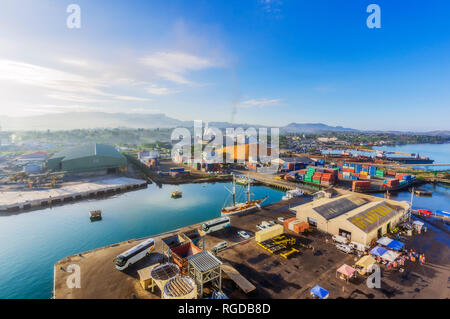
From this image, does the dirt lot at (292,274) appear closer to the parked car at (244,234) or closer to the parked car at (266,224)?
the parked car at (244,234)

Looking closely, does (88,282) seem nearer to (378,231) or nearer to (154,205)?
(154,205)

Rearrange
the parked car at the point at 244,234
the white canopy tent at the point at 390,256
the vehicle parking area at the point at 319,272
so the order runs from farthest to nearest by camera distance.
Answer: the parked car at the point at 244,234 → the white canopy tent at the point at 390,256 → the vehicle parking area at the point at 319,272

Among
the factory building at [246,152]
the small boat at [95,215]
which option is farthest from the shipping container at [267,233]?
the factory building at [246,152]

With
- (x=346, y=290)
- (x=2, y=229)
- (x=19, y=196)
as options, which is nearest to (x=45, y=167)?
(x=19, y=196)

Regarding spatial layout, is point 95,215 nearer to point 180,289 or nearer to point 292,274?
point 180,289

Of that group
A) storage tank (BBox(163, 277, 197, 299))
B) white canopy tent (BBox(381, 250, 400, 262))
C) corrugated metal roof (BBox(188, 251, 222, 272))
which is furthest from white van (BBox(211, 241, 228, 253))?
white canopy tent (BBox(381, 250, 400, 262))

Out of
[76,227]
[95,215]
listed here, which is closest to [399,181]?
[95,215]
